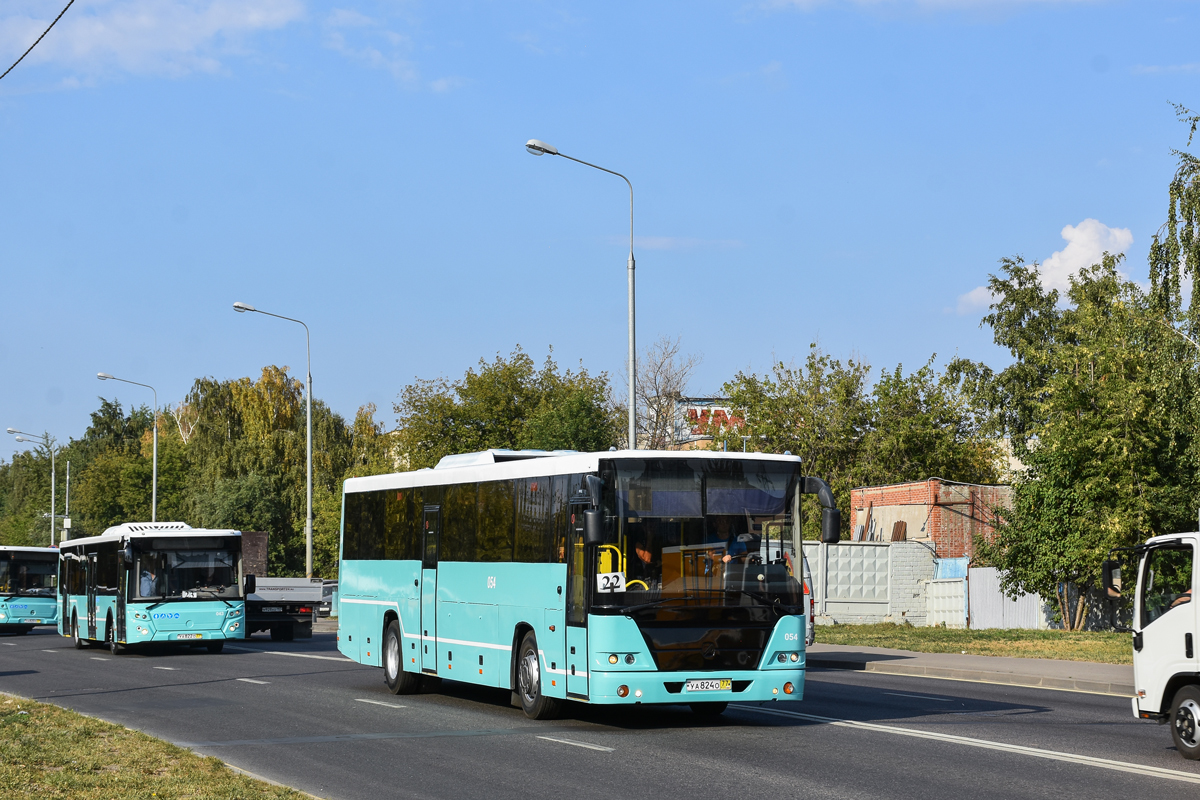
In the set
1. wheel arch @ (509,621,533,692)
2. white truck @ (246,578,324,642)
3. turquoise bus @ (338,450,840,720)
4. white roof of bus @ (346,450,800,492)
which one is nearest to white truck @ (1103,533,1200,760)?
turquoise bus @ (338,450,840,720)

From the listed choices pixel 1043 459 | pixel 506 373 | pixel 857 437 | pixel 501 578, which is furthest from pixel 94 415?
pixel 501 578

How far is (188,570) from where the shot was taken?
28.8 metres

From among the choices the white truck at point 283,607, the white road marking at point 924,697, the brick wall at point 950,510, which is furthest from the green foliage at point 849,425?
the white road marking at point 924,697

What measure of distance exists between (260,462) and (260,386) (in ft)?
13.3

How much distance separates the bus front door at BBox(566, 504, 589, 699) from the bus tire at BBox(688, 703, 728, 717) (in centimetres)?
199

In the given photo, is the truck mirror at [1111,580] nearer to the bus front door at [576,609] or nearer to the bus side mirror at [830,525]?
the bus side mirror at [830,525]

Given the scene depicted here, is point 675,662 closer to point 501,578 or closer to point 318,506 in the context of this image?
point 501,578

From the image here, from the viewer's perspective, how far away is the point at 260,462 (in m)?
75.0

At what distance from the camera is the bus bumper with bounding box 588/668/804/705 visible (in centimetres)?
1323

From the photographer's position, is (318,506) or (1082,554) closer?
(1082,554)

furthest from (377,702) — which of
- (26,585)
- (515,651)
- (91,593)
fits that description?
(26,585)

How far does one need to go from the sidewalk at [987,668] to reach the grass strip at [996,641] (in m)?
0.85

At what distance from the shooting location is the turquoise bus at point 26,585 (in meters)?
41.9

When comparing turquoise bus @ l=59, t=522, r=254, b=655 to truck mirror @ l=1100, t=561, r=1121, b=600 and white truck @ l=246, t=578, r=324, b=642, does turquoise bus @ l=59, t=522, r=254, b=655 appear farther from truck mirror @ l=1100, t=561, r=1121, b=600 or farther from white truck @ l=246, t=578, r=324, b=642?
truck mirror @ l=1100, t=561, r=1121, b=600
